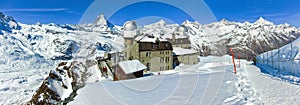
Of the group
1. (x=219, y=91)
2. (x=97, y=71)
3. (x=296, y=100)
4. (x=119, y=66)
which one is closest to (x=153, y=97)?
(x=219, y=91)

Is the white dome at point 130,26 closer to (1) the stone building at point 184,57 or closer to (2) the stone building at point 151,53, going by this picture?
(2) the stone building at point 151,53

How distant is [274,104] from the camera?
257 inches

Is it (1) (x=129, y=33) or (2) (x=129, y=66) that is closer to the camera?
(2) (x=129, y=66)

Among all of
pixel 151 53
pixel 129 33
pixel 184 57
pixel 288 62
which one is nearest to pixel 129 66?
pixel 151 53

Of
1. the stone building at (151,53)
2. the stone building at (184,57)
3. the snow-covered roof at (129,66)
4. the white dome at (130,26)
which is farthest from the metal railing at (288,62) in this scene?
the white dome at (130,26)

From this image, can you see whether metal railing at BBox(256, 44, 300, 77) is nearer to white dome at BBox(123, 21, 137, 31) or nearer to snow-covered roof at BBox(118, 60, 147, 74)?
snow-covered roof at BBox(118, 60, 147, 74)

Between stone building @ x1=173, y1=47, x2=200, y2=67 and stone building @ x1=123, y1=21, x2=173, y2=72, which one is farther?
stone building @ x1=173, y1=47, x2=200, y2=67

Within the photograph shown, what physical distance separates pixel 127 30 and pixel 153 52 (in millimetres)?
10161

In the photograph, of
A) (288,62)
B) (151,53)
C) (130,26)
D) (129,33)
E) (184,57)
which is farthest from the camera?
(130,26)

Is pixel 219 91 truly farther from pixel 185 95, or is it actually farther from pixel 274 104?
pixel 274 104

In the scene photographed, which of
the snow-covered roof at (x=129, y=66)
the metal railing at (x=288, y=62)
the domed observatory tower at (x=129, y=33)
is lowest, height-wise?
the snow-covered roof at (x=129, y=66)

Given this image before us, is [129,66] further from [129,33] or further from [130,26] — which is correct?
[130,26]

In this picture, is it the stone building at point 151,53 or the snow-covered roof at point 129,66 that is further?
the stone building at point 151,53

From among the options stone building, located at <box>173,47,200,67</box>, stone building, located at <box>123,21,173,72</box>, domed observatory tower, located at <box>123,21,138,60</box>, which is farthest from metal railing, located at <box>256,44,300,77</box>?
domed observatory tower, located at <box>123,21,138,60</box>
